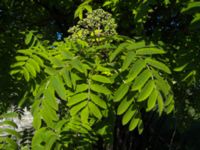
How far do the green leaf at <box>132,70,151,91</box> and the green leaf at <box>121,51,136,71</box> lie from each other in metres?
→ 0.09

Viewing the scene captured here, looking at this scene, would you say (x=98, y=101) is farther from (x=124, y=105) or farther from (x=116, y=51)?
(x=116, y=51)

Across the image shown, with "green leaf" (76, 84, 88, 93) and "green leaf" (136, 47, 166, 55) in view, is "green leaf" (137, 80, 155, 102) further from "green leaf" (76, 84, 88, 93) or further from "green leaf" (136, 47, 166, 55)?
"green leaf" (76, 84, 88, 93)

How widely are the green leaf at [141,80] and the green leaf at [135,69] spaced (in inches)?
0.9

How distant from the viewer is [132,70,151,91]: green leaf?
2346mm

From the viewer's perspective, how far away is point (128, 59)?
244 centimetres

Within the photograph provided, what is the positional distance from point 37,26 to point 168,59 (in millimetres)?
2299

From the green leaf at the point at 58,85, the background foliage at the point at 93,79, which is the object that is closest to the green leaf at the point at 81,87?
the background foliage at the point at 93,79

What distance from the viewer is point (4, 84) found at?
3391 millimetres

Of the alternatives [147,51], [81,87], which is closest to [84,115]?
[81,87]

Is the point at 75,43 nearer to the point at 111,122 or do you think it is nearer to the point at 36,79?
the point at 36,79

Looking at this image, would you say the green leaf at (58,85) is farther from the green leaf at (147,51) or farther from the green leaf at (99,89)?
the green leaf at (147,51)

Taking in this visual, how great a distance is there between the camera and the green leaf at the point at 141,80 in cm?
235

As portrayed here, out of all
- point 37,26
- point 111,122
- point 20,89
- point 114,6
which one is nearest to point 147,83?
point 111,122

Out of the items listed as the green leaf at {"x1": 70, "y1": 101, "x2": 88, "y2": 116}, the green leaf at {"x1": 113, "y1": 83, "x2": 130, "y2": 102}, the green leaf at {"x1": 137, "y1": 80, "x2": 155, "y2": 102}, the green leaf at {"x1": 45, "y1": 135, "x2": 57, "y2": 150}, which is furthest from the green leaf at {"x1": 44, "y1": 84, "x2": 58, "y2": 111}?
the green leaf at {"x1": 137, "y1": 80, "x2": 155, "y2": 102}
